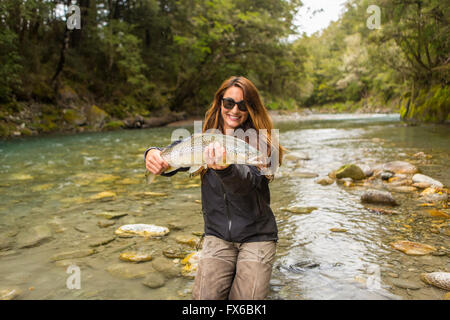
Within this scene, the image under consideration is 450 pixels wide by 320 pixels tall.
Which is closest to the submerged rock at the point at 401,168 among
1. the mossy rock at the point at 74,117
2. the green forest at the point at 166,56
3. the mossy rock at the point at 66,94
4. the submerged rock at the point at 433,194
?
the submerged rock at the point at 433,194

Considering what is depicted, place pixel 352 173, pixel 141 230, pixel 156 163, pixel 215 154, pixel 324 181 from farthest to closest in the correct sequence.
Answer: pixel 352 173 → pixel 324 181 → pixel 141 230 → pixel 156 163 → pixel 215 154

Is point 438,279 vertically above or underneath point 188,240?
above

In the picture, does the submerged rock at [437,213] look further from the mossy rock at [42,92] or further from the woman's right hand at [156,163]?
the mossy rock at [42,92]

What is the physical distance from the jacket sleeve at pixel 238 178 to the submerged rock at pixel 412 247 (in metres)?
2.19

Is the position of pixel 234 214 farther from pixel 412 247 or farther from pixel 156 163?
pixel 412 247

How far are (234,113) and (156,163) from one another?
3.28ft

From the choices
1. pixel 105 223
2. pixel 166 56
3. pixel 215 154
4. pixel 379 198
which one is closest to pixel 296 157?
pixel 379 198

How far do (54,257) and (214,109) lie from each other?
2.54m

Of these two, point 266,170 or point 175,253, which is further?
point 175,253

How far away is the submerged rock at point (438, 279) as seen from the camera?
2.76 m

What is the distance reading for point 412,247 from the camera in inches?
141

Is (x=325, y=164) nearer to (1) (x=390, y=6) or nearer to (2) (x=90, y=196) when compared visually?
(2) (x=90, y=196)

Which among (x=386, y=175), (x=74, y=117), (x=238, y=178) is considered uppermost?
(x=74, y=117)
